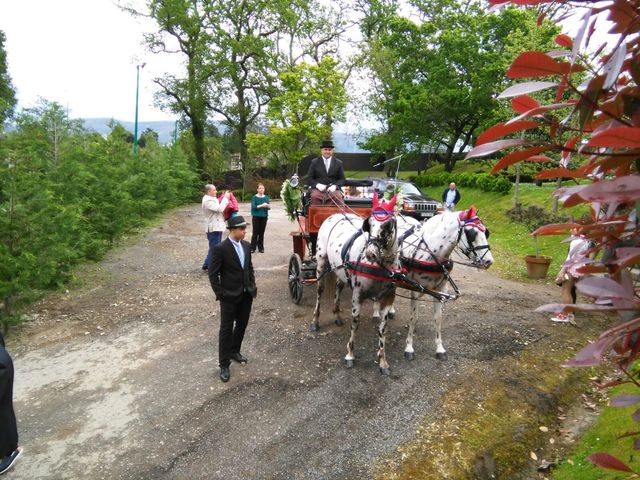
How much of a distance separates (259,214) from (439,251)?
6499mm

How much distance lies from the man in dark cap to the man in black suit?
2.56m

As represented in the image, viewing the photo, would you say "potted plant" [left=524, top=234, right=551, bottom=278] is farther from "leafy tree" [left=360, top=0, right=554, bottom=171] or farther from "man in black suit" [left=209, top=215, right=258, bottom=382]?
"leafy tree" [left=360, top=0, right=554, bottom=171]

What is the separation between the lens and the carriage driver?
7652 millimetres

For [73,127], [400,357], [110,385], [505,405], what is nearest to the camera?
[505,405]

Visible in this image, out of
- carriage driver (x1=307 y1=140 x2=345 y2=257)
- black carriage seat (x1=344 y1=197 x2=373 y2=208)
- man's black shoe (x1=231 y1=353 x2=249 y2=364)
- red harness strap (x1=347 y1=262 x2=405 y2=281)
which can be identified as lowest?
man's black shoe (x1=231 y1=353 x2=249 y2=364)

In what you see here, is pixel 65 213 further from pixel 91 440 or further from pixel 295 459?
pixel 295 459

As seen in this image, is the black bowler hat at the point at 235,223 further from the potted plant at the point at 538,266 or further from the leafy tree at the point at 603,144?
the potted plant at the point at 538,266

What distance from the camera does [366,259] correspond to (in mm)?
5238

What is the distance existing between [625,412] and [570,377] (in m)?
1.02

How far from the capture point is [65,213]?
26.1ft

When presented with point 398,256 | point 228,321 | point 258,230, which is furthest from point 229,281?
point 258,230

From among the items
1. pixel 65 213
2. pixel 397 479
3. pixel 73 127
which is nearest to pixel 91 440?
pixel 397 479

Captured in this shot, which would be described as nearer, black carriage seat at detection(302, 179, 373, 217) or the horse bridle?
the horse bridle

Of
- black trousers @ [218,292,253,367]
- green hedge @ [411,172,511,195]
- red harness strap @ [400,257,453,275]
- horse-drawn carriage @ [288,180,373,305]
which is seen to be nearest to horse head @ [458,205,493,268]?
red harness strap @ [400,257,453,275]
